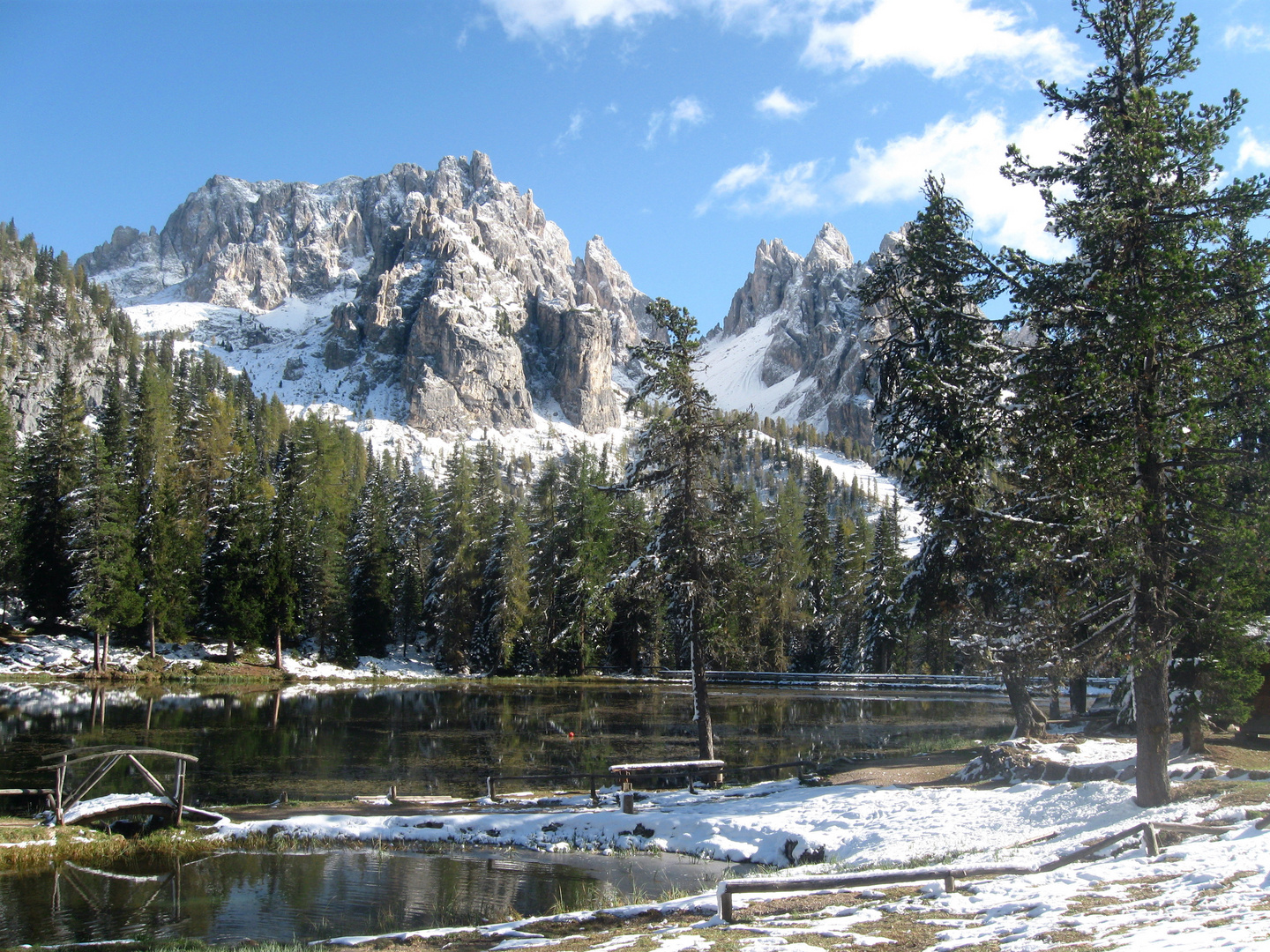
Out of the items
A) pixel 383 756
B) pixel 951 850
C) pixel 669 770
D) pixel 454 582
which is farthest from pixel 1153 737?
pixel 454 582

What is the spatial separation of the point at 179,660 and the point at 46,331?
99337mm

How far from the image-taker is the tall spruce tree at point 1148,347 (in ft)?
42.0

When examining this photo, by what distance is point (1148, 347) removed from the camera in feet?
42.4

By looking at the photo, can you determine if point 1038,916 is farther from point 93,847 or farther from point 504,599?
point 504,599

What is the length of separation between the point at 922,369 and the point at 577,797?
13490 millimetres

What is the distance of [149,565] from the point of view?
52.1 meters

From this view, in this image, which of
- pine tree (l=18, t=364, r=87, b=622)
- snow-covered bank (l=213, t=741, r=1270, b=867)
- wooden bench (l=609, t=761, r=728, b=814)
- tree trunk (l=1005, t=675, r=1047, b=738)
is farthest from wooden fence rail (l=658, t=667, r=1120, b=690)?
pine tree (l=18, t=364, r=87, b=622)

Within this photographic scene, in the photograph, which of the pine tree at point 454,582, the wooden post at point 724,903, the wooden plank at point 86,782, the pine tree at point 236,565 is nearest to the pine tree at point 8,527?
the pine tree at point 236,565

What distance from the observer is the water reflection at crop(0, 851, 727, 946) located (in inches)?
A: 463

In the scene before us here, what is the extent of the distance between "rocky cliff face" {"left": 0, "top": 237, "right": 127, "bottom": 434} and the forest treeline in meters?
43.3

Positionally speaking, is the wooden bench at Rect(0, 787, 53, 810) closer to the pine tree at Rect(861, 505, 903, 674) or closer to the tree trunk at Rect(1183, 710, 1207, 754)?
the tree trunk at Rect(1183, 710, 1207, 754)

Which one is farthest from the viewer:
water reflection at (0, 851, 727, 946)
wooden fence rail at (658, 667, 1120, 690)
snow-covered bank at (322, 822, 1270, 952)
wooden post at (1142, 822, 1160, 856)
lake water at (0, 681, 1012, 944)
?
wooden fence rail at (658, 667, 1120, 690)

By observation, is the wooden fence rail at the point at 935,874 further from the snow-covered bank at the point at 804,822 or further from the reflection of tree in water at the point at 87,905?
the reflection of tree in water at the point at 87,905

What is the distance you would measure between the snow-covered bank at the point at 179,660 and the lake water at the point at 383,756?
4697 mm
